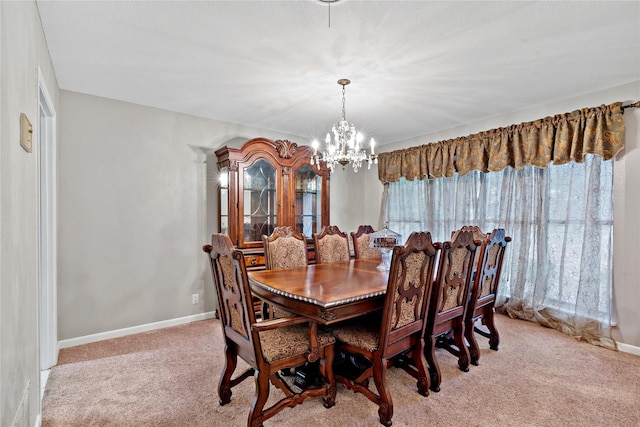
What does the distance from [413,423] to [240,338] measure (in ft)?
3.64

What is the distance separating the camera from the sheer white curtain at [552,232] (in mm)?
3080

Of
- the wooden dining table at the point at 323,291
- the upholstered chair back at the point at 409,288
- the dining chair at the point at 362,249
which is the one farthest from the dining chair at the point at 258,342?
the dining chair at the point at 362,249

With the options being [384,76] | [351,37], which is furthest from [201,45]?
[384,76]

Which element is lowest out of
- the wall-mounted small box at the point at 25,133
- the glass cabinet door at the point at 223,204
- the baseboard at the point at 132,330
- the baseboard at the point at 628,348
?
the baseboard at the point at 132,330

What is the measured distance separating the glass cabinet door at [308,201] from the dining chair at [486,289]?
2.29m

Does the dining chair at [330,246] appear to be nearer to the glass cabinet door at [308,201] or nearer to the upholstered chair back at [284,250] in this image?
the upholstered chair back at [284,250]

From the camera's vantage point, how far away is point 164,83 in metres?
2.88

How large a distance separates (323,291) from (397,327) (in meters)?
0.49

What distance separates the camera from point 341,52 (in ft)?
7.66

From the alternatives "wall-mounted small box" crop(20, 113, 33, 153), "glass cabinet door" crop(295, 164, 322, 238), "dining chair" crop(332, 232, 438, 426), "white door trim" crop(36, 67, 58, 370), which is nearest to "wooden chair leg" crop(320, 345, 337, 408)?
"dining chair" crop(332, 232, 438, 426)

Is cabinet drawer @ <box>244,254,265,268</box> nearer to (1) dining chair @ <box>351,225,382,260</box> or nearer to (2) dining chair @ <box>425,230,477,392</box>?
(1) dining chair @ <box>351,225,382,260</box>

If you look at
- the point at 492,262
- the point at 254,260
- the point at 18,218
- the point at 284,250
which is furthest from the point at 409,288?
the point at 254,260

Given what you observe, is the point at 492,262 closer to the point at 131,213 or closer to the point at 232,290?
the point at 232,290

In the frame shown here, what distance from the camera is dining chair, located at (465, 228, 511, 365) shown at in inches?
101
